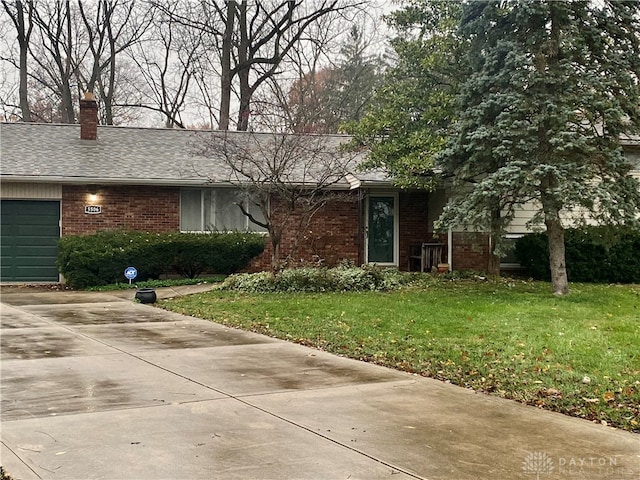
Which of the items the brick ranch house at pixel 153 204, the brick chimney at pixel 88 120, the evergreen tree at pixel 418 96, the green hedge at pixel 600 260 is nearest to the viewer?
the evergreen tree at pixel 418 96

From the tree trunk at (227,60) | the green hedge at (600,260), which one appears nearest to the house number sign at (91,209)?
the green hedge at (600,260)

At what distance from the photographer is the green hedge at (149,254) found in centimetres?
1605

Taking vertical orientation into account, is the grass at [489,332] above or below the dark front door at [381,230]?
below

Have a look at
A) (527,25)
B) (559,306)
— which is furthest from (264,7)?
(559,306)

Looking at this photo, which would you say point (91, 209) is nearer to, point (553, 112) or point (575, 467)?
point (553, 112)

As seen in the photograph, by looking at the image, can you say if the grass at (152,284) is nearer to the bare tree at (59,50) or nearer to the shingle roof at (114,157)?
the shingle roof at (114,157)

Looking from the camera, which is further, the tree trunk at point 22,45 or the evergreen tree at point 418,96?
the tree trunk at point 22,45

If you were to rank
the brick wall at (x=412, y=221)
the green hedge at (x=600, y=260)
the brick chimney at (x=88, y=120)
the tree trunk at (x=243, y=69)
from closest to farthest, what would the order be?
1. the green hedge at (x=600, y=260)
2. the brick wall at (x=412, y=221)
3. the brick chimney at (x=88, y=120)
4. the tree trunk at (x=243, y=69)

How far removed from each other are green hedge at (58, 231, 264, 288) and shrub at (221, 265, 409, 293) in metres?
2.11

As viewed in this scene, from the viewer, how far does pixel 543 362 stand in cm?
765

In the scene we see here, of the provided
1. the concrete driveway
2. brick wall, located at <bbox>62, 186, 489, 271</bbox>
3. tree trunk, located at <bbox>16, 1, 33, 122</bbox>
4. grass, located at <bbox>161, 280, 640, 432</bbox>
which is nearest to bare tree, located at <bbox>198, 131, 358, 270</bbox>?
brick wall, located at <bbox>62, 186, 489, 271</bbox>

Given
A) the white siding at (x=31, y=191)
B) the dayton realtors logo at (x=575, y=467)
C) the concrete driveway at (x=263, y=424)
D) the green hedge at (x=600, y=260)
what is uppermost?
the white siding at (x=31, y=191)

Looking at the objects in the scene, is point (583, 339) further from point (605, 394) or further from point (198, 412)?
point (198, 412)

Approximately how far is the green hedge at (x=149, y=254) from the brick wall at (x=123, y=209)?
40.1 inches
